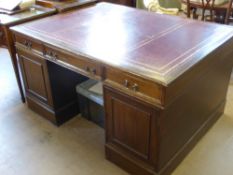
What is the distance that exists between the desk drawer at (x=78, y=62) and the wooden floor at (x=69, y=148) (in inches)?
26.0

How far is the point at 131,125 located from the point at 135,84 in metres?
0.31

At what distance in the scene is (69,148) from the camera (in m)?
2.12

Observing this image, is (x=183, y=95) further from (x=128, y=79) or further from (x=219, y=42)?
(x=219, y=42)

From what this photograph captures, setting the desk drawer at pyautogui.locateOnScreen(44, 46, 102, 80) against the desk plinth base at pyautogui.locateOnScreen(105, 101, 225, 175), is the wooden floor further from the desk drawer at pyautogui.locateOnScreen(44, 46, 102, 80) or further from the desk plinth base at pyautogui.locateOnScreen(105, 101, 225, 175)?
the desk drawer at pyautogui.locateOnScreen(44, 46, 102, 80)

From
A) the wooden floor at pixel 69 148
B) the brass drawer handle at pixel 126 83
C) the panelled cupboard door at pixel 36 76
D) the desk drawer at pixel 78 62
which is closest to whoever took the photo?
the brass drawer handle at pixel 126 83

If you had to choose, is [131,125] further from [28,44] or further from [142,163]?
[28,44]

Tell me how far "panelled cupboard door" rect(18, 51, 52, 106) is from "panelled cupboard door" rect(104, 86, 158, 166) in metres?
0.67

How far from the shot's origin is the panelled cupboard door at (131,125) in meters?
1.57

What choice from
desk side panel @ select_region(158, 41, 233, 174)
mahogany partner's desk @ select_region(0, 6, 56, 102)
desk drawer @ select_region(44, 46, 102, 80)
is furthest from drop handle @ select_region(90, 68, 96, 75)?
mahogany partner's desk @ select_region(0, 6, 56, 102)

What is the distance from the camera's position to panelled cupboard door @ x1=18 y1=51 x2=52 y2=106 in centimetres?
214

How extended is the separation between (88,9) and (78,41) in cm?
79

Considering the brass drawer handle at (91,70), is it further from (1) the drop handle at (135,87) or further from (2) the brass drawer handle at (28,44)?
(2) the brass drawer handle at (28,44)

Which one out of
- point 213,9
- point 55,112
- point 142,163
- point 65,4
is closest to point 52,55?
point 55,112

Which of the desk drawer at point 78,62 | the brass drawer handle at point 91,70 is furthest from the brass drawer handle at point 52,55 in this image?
the brass drawer handle at point 91,70
